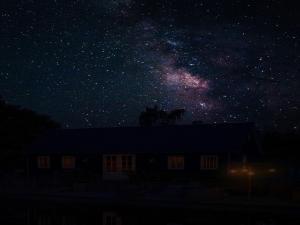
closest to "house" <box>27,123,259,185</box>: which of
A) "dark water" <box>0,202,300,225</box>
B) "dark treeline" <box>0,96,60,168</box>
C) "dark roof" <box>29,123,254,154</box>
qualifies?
"dark roof" <box>29,123,254,154</box>

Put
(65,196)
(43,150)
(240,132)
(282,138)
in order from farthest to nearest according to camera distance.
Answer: (282,138), (43,150), (240,132), (65,196)

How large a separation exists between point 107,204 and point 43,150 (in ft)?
51.5

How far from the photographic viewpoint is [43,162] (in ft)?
132

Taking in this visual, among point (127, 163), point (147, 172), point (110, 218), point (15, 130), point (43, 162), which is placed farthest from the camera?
point (15, 130)

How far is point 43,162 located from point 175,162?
455 inches

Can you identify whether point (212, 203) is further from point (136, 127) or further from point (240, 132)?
point (136, 127)

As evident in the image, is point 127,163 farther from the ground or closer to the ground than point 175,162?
closer to the ground

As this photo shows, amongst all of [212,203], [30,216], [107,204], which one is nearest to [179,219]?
[212,203]

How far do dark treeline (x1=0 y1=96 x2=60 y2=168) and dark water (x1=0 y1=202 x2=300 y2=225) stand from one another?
16.5 metres

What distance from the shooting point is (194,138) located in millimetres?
35812

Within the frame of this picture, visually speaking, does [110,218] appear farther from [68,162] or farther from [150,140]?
[68,162]

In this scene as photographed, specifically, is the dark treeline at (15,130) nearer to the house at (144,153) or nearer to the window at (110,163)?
the house at (144,153)

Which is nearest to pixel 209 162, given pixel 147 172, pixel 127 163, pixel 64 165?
pixel 147 172

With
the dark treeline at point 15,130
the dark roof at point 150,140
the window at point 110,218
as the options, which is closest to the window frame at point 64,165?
the dark roof at point 150,140
